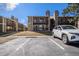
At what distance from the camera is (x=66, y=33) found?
24.1 ft

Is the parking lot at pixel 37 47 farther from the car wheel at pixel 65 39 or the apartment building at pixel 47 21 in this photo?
the apartment building at pixel 47 21

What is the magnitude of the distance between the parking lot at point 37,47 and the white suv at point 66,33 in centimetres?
24

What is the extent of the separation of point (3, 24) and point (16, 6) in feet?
3.65

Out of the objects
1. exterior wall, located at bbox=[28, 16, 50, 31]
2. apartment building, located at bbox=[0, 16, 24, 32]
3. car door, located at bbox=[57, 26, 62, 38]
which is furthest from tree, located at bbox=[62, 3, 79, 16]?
apartment building, located at bbox=[0, 16, 24, 32]

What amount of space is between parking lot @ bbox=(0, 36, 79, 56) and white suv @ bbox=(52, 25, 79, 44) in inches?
9.3

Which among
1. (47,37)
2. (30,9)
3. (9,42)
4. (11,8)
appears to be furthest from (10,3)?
(47,37)

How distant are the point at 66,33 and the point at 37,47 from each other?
1.48 metres

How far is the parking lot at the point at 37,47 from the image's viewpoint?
615cm

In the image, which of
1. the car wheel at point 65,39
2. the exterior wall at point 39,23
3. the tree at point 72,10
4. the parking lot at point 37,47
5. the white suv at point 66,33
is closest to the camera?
the parking lot at point 37,47

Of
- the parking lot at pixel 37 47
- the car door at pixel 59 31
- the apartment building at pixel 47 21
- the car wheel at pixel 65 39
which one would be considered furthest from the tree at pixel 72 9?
the parking lot at pixel 37 47

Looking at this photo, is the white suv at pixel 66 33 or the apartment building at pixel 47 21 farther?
the apartment building at pixel 47 21

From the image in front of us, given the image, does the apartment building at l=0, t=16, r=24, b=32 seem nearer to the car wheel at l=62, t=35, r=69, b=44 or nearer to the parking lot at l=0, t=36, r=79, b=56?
the parking lot at l=0, t=36, r=79, b=56

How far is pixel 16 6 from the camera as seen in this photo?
772cm

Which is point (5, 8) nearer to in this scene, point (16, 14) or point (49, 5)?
point (16, 14)
